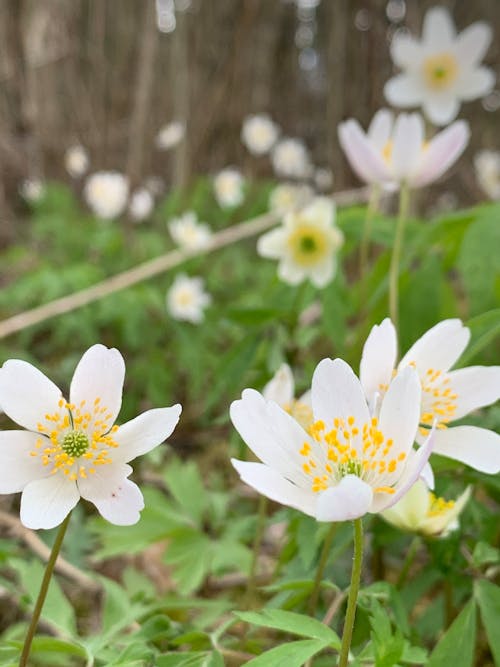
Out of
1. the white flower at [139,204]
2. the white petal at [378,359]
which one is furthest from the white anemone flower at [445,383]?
the white flower at [139,204]

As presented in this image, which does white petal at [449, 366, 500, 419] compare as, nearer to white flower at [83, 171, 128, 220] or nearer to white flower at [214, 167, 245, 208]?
white flower at [83, 171, 128, 220]

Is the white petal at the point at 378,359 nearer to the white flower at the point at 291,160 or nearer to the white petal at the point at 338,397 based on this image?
the white petal at the point at 338,397

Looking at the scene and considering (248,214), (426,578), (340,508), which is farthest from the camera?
(248,214)

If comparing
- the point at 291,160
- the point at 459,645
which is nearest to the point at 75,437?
the point at 459,645

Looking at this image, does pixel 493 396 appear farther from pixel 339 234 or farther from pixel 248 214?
pixel 248 214

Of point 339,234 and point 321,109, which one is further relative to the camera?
point 321,109

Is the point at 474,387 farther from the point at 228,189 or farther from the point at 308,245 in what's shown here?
the point at 228,189

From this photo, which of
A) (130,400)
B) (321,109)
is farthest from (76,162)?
(130,400)
